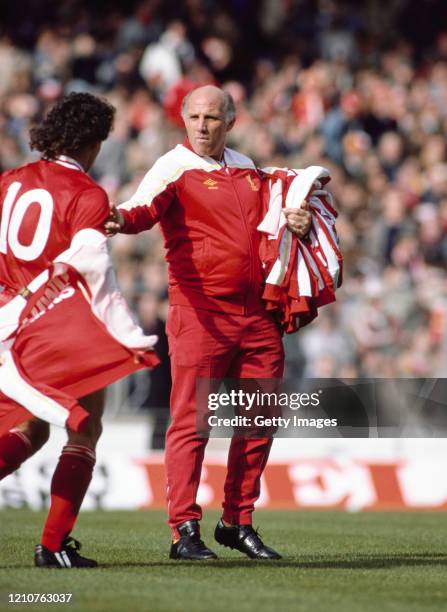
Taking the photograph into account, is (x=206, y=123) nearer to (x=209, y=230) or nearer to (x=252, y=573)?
(x=209, y=230)

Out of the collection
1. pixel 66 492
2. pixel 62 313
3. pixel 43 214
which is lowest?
pixel 66 492

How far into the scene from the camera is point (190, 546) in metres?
7.58

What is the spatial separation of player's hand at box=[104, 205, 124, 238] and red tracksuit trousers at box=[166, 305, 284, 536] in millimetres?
855

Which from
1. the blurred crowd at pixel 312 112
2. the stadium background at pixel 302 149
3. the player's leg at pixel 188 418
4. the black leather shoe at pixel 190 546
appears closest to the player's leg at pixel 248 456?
the player's leg at pixel 188 418

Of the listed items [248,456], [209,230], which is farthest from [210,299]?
[248,456]

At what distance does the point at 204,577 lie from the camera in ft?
22.5

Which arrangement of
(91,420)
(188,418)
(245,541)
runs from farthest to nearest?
(245,541) < (188,418) < (91,420)

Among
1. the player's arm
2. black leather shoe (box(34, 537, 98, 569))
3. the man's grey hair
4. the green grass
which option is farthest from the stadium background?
black leather shoe (box(34, 537, 98, 569))

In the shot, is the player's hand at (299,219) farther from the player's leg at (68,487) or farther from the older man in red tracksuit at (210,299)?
the player's leg at (68,487)

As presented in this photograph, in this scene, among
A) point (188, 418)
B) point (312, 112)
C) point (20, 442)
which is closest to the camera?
point (20, 442)

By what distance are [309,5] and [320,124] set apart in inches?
169

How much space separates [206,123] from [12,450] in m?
2.17

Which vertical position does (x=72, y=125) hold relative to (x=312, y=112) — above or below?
below

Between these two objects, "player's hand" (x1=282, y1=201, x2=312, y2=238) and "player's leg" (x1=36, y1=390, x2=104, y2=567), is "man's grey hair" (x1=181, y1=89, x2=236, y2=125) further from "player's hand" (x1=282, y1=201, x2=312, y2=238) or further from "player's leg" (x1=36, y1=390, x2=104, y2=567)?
"player's leg" (x1=36, y1=390, x2=104, y2=567)
